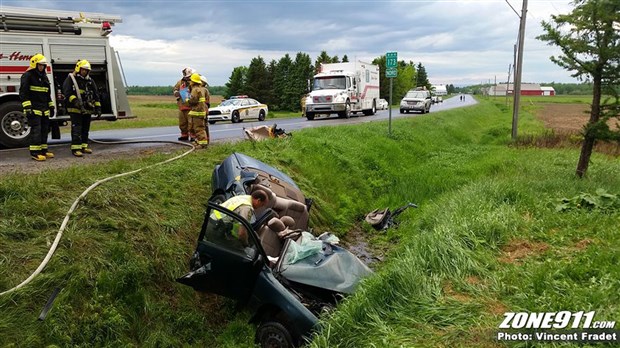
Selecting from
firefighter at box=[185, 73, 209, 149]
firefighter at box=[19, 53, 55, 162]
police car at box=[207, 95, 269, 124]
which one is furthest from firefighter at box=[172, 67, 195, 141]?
police car at box=[207, 95, 269, 124]

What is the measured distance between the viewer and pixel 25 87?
25.6ft

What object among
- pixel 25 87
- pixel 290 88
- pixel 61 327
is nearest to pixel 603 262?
pixel 61 327

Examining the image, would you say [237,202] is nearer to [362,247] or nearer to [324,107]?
[362,247]

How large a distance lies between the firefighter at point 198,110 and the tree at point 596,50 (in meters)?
7.29

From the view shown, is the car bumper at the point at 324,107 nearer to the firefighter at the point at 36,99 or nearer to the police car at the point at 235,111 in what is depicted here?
the police car at the point at 235,111

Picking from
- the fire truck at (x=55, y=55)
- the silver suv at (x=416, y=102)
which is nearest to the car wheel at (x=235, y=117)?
the fire truck at (x=55, y=55)

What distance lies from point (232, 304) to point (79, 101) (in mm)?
5501

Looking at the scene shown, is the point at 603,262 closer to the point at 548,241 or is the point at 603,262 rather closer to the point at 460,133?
the point at 548,241

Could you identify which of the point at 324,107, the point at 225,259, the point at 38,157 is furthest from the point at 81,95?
the point at 324,107

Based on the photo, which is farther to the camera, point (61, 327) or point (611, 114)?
point (611, 114)

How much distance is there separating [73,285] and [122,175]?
2386mm

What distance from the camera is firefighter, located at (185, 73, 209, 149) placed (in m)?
9.98

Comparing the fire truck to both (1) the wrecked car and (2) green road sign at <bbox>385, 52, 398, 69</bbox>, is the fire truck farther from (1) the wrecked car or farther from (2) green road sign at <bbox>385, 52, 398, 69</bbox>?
(2) green road sign at <bbox>385, 52, 398, 69</bbox>

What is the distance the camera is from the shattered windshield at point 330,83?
83.8 ft
